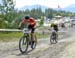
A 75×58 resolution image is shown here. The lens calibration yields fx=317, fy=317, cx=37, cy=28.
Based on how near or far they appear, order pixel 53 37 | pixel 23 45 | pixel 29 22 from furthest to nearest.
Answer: pixel 53 37 < pixel 29 22 < pixel 23 45

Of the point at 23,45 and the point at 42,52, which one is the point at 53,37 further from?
the point at 23,45

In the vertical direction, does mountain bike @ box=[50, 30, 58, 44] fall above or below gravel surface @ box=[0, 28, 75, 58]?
below

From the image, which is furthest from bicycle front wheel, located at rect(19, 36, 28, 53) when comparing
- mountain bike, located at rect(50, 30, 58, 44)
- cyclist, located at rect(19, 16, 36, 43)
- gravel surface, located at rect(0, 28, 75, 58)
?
mountain bike, located at rect(50, 30, 58, 44)

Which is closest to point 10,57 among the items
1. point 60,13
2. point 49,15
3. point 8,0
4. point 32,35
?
point 32,35

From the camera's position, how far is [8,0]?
3782 inches

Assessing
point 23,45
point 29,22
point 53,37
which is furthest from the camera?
point 53,37

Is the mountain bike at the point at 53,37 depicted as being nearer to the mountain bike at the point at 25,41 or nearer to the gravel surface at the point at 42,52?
the gravel surface at the point at 42,52

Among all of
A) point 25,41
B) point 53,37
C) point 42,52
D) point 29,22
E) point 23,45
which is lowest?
point 53,37

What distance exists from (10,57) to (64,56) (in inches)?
94.5

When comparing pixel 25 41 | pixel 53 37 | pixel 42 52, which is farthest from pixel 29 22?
pixel 53 37

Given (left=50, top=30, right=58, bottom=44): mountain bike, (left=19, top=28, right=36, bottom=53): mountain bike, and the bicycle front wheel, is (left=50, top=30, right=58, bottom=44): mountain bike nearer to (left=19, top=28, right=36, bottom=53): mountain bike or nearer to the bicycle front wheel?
(left=19, top=28, right=36, bottom=53): mountain bike

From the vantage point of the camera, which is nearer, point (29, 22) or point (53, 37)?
point (29, 22)

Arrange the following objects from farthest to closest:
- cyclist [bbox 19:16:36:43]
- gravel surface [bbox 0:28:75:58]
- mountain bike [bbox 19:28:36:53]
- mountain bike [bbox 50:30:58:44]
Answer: mountain bike [bbox 50:30:58:44] < cyclist [bbox 19:16:36:43] < mountain bike [bbox 19:28:36:53] < gravel surface [bbox 0:28:75:58]

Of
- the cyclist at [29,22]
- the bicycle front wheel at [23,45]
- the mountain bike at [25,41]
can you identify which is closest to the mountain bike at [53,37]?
the mountain bike at [25,41]
